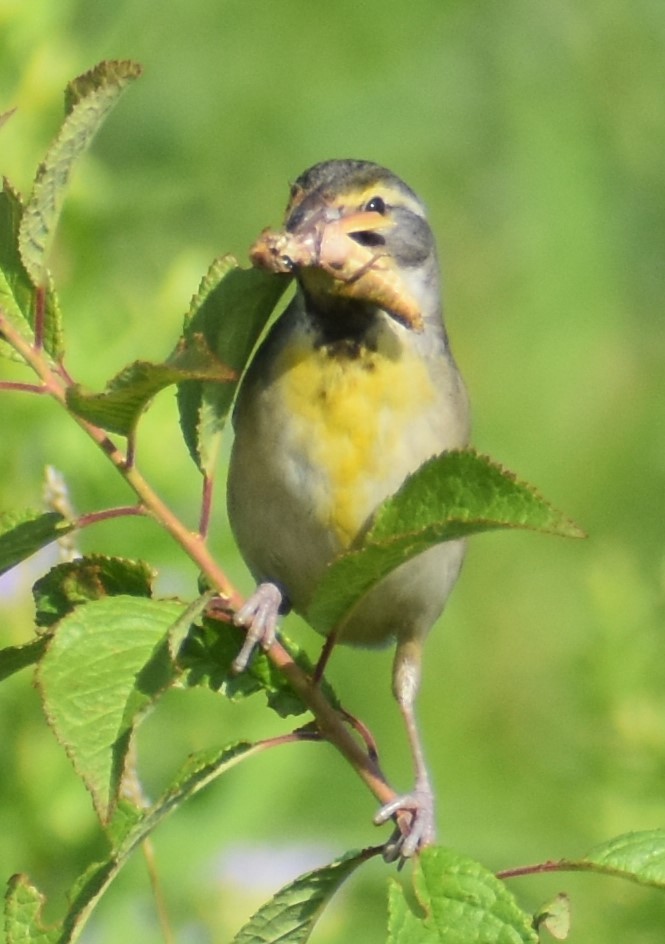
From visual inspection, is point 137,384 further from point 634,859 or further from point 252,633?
point 634,859

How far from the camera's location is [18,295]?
89.7 inches

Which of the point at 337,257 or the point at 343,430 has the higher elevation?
the point at 337,257

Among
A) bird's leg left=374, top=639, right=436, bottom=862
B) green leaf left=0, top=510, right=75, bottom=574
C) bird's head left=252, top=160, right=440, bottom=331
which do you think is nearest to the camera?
green leaf left=0, top=510, right=75, bottom=574

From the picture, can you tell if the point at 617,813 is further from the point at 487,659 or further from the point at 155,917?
the point at 487,659

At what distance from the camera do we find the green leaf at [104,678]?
207 cm

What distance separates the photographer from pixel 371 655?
19.0ft

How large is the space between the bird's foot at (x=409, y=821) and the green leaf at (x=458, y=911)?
0.41 feet

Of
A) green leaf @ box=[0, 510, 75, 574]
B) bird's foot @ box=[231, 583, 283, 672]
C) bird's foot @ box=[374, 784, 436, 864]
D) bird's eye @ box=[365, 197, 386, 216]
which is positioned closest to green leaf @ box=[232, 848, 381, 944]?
bird's foot @ box=[374, 784, 436, 864]

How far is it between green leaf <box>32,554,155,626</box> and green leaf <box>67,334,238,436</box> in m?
0.23

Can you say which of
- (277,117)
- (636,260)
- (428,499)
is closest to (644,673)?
(428,499)

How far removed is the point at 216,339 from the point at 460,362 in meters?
4.18

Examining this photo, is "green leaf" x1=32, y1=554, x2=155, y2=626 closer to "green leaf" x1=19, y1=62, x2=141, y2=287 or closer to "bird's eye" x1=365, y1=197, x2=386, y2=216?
"green leaf" x1=19, y1=62, x2=141, y2=287

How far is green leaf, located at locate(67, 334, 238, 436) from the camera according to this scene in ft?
6.88

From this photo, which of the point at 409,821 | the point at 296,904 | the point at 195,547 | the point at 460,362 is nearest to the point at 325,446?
the point at 409,821
